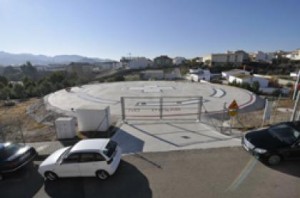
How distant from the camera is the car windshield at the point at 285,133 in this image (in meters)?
7.13

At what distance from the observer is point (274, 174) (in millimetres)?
6504

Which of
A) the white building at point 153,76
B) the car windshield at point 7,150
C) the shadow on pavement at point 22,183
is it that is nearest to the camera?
the shadow on pavement at point 22,183

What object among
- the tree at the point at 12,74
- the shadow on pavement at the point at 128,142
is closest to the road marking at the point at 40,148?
the shadow on pavement at the point at 128,142

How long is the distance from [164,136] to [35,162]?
557cm

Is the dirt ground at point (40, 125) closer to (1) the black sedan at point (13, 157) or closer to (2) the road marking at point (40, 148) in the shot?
(2) the road marking at point (40, 148)

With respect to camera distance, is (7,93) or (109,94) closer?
(109,94)

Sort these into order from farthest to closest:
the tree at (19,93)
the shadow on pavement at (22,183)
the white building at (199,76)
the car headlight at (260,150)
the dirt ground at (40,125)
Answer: the white building at (199,76), the tree at (19,93), the dirt ground at (40,125), the car headlight at (260,150), the shadow on pavement at (22,183)

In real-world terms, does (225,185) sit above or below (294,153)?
below

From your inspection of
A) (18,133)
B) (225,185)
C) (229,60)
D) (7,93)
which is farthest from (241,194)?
(229,60)

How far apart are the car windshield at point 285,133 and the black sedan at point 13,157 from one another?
9138mm

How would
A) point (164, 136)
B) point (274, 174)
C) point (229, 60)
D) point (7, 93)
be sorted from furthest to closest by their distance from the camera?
point (229, 60), point (7, 93), point (164, 136), point (274, 174)

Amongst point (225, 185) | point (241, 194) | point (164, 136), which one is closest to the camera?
point (241, 194)

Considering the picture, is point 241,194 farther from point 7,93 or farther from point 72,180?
point 7,93

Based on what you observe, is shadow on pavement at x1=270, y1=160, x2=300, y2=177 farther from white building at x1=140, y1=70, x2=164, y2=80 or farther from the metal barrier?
white building at x1=140, y1=70, x2=164, y2=80
